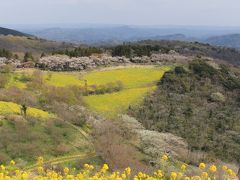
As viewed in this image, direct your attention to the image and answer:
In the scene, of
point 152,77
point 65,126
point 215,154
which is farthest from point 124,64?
point 65,126

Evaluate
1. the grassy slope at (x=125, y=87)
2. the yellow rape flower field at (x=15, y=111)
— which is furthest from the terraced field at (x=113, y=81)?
the yellow rape flower field at (x=15, y=111)

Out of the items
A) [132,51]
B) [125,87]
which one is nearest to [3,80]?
[125,87]

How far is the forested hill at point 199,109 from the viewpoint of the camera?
4478 cm

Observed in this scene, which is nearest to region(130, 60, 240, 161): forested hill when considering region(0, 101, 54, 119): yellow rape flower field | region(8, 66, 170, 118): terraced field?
region(8, 66, 170, 118): terraced field

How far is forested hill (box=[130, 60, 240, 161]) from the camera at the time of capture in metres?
44.8

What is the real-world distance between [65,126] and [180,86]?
80.6 ft

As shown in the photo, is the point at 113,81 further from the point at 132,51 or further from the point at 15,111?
the point at 15,111

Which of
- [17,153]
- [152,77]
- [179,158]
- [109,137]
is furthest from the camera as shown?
[152,77]

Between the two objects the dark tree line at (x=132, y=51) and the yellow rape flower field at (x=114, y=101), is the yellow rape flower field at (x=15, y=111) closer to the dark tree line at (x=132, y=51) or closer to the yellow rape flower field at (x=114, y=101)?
the yellow rape flower field at (x=114, y=101)

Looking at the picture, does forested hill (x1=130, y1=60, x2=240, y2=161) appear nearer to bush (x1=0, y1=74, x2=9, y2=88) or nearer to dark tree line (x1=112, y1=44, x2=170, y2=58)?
bush (x1=0, y1=74, x2=9, y2=88)

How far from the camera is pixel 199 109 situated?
51906 millimetres

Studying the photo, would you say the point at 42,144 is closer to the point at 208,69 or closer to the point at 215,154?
the point at 215,154

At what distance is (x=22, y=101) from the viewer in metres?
41.4

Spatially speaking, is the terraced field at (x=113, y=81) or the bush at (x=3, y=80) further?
the terraced field at (x=113, y=81)
